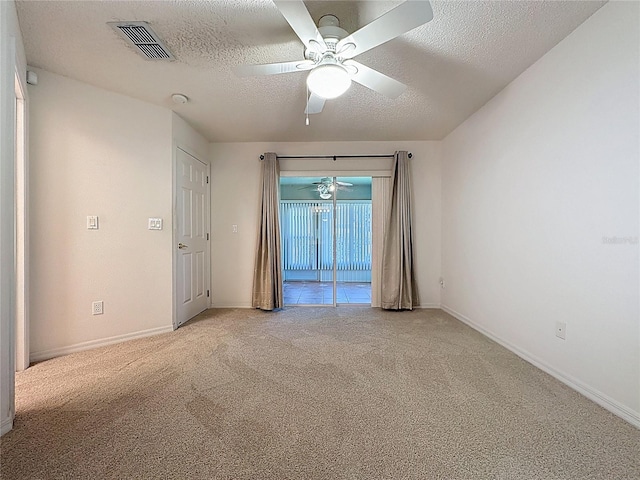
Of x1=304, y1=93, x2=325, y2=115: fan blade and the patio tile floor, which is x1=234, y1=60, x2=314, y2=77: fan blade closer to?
x1=304, y1=93, x2=325, y2=115: fan blade

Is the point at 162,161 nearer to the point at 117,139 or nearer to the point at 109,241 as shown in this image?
the point at 117,139

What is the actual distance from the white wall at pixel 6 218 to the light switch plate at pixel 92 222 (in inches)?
46.4

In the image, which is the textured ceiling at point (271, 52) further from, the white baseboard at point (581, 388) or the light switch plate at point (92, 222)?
the white baseboard at point (581, 388)

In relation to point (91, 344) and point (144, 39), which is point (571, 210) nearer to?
point (144, 39)

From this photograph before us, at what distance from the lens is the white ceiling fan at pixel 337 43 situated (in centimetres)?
145

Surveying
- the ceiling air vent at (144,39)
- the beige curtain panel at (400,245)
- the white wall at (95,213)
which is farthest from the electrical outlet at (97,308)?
the beige curtain panel at (400,245)

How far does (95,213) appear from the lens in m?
2.75

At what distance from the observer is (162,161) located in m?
3.15

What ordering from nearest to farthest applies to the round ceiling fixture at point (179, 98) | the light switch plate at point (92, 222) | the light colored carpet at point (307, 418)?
the light colored carpet at point (307, 418) → the light switch plate at point (92, 222) → the round ceiling fixture at point (179, 98)

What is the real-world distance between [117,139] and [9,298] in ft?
6.06

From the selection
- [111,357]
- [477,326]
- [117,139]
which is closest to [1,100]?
[117,139]

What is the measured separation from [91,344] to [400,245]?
3603 mm

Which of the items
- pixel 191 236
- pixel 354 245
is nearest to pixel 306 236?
pixel 354 245

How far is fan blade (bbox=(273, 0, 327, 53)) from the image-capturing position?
1.42m
